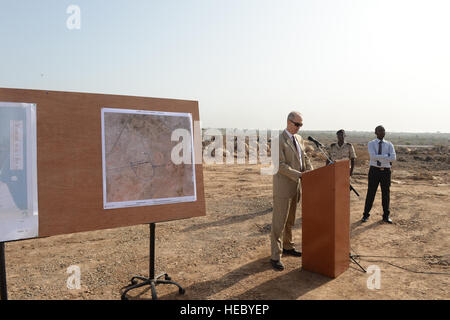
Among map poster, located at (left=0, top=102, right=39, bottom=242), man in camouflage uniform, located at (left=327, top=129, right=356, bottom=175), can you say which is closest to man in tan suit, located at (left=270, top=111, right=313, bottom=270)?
man in camouflage uniform, located at (left=327, top=129, right=356, bottom=175)

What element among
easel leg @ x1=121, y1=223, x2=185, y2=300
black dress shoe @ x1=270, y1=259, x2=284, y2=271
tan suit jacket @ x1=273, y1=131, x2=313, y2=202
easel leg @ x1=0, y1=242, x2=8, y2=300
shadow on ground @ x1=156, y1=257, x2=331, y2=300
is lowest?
shadow on ground @ x1=156, y1=257, x2=331, y2=300

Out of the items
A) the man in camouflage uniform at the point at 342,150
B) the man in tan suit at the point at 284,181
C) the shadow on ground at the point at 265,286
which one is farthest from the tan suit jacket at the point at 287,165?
the man in camouflage uniform at the point at 342,150

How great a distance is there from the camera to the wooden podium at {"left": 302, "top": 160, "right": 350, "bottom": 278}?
3.88m

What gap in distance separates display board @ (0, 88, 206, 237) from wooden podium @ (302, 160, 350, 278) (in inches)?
59.2

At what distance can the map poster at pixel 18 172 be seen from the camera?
2.62m

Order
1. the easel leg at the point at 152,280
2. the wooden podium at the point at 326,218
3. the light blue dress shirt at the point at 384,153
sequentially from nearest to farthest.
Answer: the easel leg at the point at 152,280 → the wooden podium at the point at 326,218 → the light blue dress shirt at the point at 384,153

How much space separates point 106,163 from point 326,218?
270 cm

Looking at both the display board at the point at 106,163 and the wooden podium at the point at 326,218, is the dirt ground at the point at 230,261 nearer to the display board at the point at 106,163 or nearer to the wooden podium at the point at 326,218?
the wooden podium at the point at 326,218

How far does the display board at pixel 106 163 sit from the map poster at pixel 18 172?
0.05m

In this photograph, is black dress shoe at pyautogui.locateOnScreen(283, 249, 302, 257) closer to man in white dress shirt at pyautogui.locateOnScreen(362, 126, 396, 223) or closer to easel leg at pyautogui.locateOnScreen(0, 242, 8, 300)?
man in white dress shirt at pyautogui.locateOnScreen(362, 126, 396, 223)

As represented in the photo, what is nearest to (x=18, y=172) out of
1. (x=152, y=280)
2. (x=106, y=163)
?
(x=106, y=163)

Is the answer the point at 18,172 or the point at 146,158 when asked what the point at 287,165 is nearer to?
the point at 146,158
